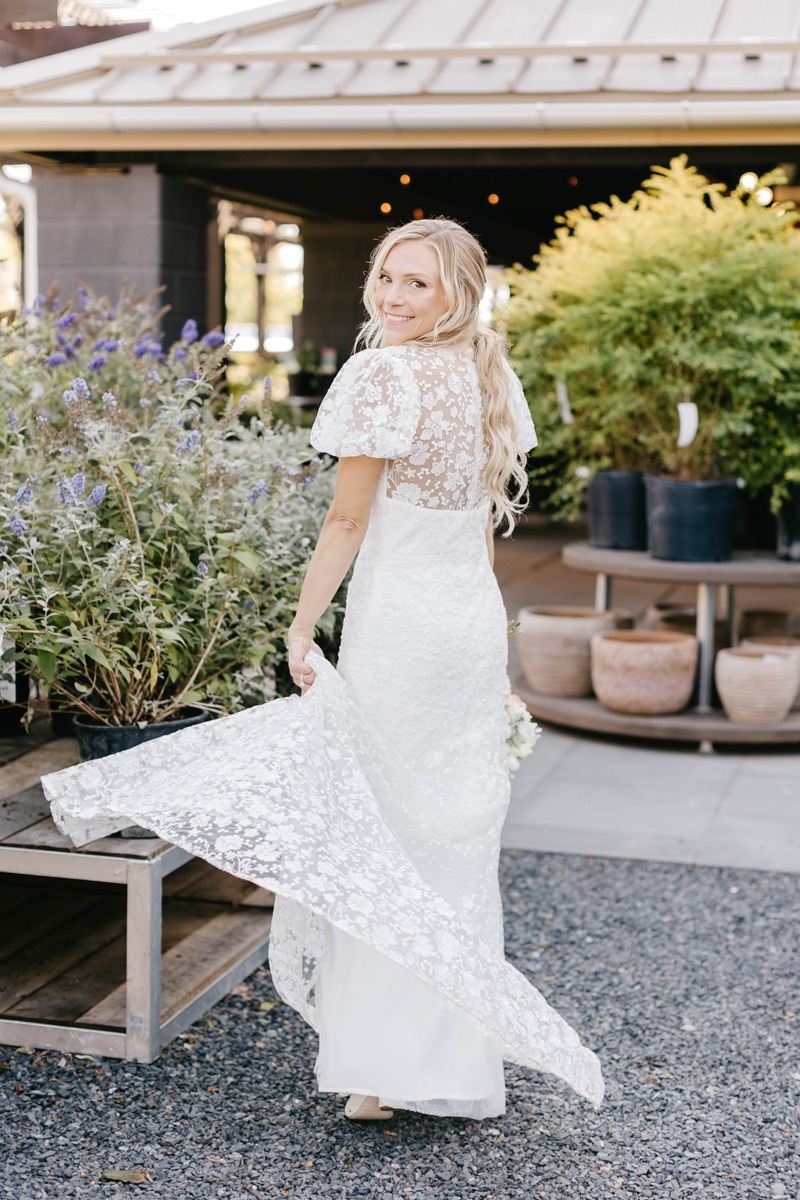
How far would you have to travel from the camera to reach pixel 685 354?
538 cm

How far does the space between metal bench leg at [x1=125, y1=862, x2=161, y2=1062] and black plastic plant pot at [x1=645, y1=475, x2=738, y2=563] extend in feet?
10.4

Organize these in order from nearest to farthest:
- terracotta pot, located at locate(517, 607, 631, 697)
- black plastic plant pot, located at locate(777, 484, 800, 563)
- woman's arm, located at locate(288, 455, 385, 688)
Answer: woman's arm, located at locate(288, 455, 385, 688) < black plastic plant pot, located at locate(777, 484, 800, 563) < terracotta pot, located at locate(517, 607, 631, 697)

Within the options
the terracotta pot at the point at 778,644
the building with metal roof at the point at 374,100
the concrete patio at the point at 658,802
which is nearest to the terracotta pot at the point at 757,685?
the terracotta pot at the point at 778,644

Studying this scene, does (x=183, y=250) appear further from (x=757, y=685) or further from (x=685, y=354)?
(x=757, y=685)

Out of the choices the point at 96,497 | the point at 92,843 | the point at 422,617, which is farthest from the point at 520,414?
the point at 92,843

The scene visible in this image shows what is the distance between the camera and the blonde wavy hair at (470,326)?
8.46 ft

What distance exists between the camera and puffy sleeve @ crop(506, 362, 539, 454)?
276 cm

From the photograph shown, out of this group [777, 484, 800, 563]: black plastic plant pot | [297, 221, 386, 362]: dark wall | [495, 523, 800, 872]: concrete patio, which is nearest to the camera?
[495, 523, 800, 872]: concrete patio

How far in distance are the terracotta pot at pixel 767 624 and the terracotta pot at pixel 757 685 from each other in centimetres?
88

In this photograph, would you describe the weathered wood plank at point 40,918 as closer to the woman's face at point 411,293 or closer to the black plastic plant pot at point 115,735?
the black plastic plant pot at point 115,735

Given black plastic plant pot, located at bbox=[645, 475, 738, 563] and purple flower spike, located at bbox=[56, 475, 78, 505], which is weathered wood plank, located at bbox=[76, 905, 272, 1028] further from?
black plastic plant pot, located at bbox=[645, 475, 738, 563]

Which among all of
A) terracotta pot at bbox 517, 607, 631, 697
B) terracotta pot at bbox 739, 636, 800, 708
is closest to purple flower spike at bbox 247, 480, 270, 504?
terracotta pot at bbox 517, 607, 631, 697

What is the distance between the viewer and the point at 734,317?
5395 millimetres

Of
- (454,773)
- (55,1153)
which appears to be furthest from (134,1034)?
(454,773)
